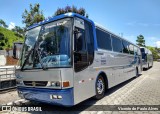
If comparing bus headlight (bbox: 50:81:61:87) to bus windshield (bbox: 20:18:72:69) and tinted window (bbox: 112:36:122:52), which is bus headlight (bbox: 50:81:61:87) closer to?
bus windshield (bbox: 20:18:72:69)

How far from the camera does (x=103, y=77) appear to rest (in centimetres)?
873

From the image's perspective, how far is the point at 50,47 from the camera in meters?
6.23

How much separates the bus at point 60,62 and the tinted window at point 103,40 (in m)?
0.52

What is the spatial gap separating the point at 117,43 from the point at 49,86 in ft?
21.3

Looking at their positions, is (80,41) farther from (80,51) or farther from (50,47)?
(50,47)

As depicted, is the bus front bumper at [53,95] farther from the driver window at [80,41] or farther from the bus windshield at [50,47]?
the driver window at [80,41]

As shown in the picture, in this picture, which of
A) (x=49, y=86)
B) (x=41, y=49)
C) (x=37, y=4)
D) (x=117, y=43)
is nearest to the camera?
(x=49, y=86)

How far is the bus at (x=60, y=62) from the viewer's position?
574 cm

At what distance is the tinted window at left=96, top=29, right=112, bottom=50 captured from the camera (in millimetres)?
8402

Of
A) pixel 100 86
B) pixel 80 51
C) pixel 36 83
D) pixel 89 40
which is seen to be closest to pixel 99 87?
pixel 100 86

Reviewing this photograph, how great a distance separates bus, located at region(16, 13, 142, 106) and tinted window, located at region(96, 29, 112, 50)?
0.52 m

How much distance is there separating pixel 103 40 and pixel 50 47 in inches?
136

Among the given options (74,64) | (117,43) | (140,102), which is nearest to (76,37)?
(74,64)

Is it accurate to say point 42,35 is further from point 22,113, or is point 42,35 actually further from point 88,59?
point 22,113
